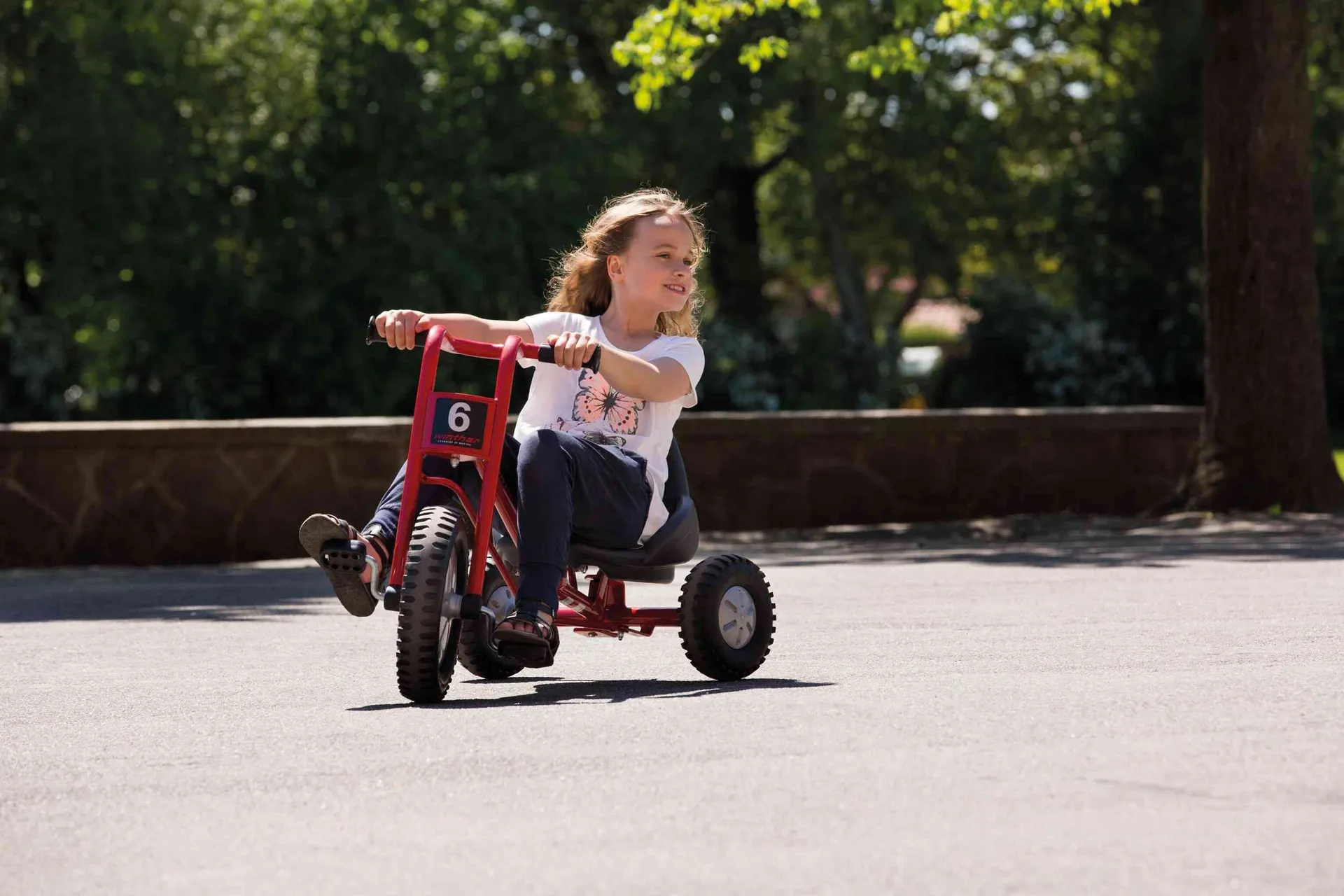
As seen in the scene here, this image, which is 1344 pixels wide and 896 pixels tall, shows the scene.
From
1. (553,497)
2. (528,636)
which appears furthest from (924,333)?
(528,636)

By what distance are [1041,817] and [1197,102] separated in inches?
927

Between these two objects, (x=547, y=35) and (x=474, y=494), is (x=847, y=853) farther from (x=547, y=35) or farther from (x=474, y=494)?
(x=547, y=35)

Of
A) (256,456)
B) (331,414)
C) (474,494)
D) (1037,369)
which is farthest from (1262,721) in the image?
(1037,369)

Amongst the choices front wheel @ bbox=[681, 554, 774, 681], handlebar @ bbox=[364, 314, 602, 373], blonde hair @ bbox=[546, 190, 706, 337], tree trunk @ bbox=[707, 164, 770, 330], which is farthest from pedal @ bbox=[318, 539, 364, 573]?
tree trunk @ bbox=[707, 164, 770, 330]

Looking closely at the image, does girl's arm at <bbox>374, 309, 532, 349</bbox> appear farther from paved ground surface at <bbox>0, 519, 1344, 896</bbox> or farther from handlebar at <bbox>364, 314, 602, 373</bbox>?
paved ground surface at <bbox>0, 519, 1344, 896</bbox>

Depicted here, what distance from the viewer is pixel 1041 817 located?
12.8ft

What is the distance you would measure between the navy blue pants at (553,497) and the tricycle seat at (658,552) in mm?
37

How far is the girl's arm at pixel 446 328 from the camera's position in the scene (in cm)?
597

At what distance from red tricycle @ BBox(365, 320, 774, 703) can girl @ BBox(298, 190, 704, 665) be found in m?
0.06

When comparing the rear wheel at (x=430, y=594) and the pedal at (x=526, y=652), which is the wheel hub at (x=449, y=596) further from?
the pedal at (x=526, y=652)

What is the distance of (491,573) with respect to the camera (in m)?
5.92

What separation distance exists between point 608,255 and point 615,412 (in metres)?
0.60

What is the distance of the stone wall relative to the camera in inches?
487

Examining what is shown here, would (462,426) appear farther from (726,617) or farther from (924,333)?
(924,333)
